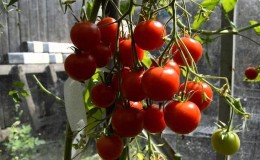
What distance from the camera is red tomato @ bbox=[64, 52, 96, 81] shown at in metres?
0.45

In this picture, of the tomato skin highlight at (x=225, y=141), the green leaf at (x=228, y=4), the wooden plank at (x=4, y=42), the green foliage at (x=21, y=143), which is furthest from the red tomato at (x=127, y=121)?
the wooden plank at (x=4, y=42)

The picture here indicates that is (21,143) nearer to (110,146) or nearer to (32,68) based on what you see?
(32,68)

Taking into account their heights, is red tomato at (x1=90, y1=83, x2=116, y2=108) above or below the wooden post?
above

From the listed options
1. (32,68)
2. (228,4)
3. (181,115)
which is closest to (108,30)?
(181,115)

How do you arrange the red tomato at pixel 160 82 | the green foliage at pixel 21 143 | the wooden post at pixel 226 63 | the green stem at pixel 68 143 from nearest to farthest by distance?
the red tomato at pixel 160 82
the green stem at pixel 68 143
the wooden post at pixel 226 63
the green foliage at pixel 21 143

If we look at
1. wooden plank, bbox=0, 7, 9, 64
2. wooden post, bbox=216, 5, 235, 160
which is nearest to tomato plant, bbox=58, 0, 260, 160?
wooden post, bbox=216, 5, 235, 160

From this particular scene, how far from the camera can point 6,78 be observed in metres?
2.21

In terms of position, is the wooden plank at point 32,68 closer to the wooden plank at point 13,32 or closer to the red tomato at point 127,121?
the wooden plank at point 13,32

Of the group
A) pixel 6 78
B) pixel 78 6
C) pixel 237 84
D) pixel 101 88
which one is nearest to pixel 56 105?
pixel 6 78

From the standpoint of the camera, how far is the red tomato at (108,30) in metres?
0.46

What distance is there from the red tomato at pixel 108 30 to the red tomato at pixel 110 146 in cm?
12

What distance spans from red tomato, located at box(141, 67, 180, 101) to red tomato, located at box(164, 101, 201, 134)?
16 mm

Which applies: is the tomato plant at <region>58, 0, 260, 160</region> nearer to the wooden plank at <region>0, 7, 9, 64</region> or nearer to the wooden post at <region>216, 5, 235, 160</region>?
the wooden post at <region>216, 5, 235, 160</region>

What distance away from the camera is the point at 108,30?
0.46 m
